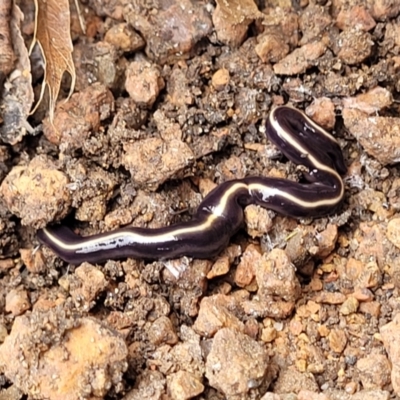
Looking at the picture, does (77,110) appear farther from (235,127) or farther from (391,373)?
(391,373)

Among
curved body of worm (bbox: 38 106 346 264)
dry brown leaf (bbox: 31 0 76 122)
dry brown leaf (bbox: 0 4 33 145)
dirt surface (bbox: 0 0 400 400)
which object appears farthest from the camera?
dry brown leaf (bbox: 0 4 33 145)

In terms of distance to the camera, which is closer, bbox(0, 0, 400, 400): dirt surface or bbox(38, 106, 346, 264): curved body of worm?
bbox(0, 0, 400, 400): dirt surface

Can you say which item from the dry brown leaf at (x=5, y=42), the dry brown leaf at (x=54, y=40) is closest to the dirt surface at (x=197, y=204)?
the dry brown leaf at (x=5, y=42)

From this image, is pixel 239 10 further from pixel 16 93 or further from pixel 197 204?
pixel 16 93

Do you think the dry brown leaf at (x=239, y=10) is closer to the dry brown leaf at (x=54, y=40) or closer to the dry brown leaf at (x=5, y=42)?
the dry brown leaf at (x=54, y=40)

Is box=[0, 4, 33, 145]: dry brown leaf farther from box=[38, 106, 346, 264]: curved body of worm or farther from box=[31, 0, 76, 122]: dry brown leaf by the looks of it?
box=[38, 106, 346, 264]: curved body of worm

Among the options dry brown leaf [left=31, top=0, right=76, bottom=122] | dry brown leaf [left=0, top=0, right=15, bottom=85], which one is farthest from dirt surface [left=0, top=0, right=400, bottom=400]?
dry brown leaf [left=31, top=0, right=76, bottom=122]

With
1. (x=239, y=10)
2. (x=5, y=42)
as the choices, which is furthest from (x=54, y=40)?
(x=239, y=10)
